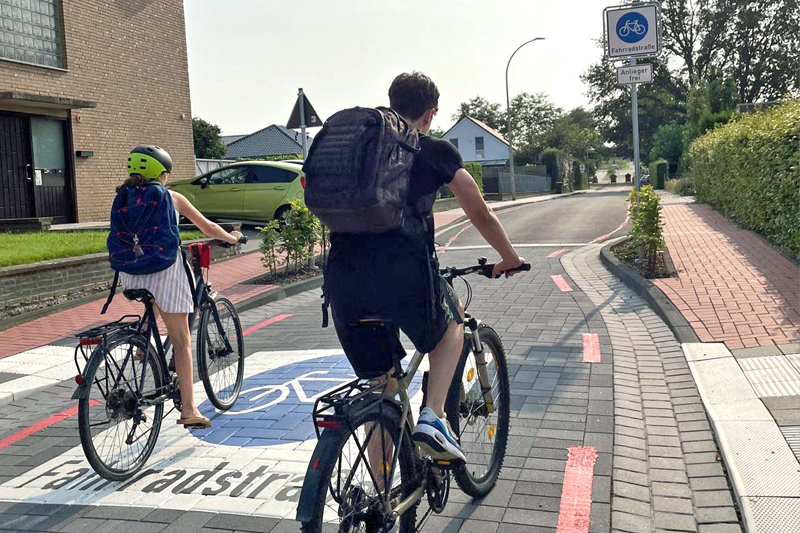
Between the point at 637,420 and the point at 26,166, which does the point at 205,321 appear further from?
the point at 26,166

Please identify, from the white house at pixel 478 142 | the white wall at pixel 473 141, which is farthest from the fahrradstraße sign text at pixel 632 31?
the white wall at pixel 473 141

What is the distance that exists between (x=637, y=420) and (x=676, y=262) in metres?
5.86

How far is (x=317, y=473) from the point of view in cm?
244

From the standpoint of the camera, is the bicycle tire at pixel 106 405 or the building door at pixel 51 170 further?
the building door at pixel 51 170

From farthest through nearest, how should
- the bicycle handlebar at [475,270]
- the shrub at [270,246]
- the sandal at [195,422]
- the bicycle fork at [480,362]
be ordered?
1. the shrub at [270,246]
2. the sandal at [195,422]
3. the bicycle fork at [480,362]
4. the bicycle handlebar at [475,270]

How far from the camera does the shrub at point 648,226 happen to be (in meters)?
10.1

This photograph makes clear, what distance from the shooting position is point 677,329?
7188 millimetres

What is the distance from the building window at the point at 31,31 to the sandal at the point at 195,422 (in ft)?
48.0

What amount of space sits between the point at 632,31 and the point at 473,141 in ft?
225

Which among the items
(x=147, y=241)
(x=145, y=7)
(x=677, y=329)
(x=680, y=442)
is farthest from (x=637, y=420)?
(x=145, y=7)

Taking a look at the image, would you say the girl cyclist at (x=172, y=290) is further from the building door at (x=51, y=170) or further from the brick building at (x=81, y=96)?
the building door at (x=51, y=170)

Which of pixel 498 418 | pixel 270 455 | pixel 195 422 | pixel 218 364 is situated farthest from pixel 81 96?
pixel 498 418

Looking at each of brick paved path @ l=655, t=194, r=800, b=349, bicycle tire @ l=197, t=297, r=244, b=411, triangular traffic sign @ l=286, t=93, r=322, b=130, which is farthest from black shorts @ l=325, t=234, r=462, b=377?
triangular traffic sign @ l=286, t=93, r=322, b=130

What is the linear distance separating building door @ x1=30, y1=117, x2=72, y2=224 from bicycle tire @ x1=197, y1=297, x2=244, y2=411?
13450 millimetres
